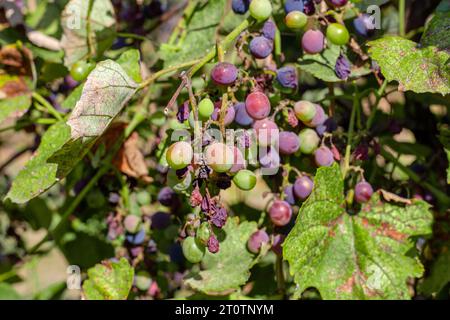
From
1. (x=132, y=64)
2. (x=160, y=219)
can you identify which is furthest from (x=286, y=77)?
(x=160, y=219)

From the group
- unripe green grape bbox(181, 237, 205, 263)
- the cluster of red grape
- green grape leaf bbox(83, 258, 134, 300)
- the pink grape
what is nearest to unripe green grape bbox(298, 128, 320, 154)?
the cluster of red grape

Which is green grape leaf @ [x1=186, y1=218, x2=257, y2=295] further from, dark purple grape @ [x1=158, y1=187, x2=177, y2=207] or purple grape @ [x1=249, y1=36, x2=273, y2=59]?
purple grape @ [x1=249, y1=36, x2=273, y2=59]

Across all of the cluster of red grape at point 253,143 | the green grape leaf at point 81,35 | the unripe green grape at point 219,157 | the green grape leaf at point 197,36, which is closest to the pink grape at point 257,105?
the cluster of red grape at point 253,143

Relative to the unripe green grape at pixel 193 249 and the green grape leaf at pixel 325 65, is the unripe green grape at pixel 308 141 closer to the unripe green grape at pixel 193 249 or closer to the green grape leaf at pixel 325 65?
the green grape leaf at pixel 325 65

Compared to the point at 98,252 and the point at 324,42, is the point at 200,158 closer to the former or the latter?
the point at 324,42

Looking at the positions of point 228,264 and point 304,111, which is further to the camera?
point 228,264

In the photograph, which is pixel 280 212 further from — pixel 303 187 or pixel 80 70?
pixel 80 70

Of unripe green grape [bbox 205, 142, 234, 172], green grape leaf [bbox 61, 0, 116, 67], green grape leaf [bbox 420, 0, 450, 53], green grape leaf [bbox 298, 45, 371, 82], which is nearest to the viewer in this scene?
unripe green grape [bbox 205, 142, 234, 172]
